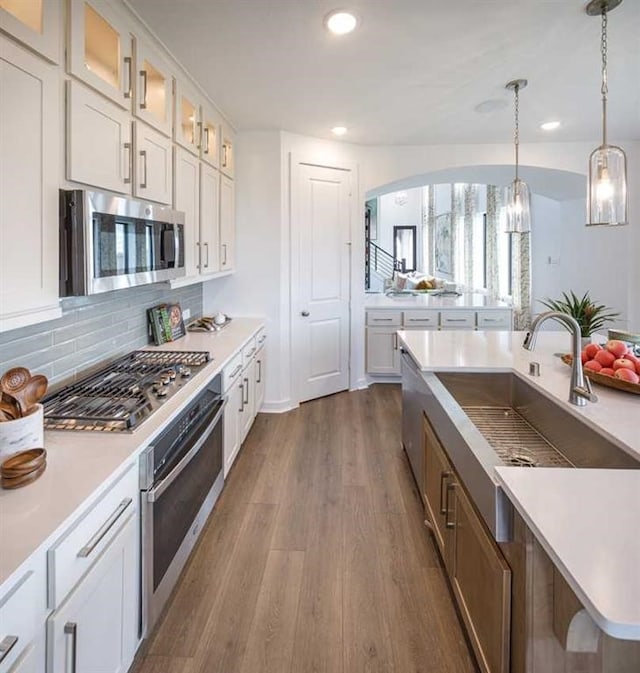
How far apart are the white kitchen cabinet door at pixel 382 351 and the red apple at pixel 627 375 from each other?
354 centimetres

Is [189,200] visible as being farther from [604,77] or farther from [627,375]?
[627,375]

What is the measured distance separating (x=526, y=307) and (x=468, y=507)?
6.41 m

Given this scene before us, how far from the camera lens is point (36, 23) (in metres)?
1.51

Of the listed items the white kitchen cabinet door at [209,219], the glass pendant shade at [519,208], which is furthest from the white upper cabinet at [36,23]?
the glass pendant shade at [519,208]

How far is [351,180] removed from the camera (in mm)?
4988

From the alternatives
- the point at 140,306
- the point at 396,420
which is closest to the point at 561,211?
the point at 396,420

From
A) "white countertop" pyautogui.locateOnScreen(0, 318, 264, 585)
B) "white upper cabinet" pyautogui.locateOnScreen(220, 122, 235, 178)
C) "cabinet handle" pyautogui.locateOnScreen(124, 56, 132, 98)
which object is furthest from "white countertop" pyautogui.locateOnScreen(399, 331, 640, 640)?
"white upper cabinet" pyautogui.locateOnScreen(220, 122, 235, 178)

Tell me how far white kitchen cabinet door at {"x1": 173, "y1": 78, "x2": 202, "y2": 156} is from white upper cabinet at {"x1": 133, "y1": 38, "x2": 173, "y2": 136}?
3.9 inches

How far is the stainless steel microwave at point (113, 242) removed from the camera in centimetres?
167

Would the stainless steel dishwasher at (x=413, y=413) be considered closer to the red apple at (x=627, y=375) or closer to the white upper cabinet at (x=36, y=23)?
the red apple at (x=627, y=375)

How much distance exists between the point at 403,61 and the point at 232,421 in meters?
2.43

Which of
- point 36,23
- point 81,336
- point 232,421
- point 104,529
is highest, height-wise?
point 36,23

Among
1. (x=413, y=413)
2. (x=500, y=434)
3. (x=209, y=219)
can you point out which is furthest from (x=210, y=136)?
(x=500, y=434)

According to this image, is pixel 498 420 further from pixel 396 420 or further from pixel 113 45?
pixel 113 45
